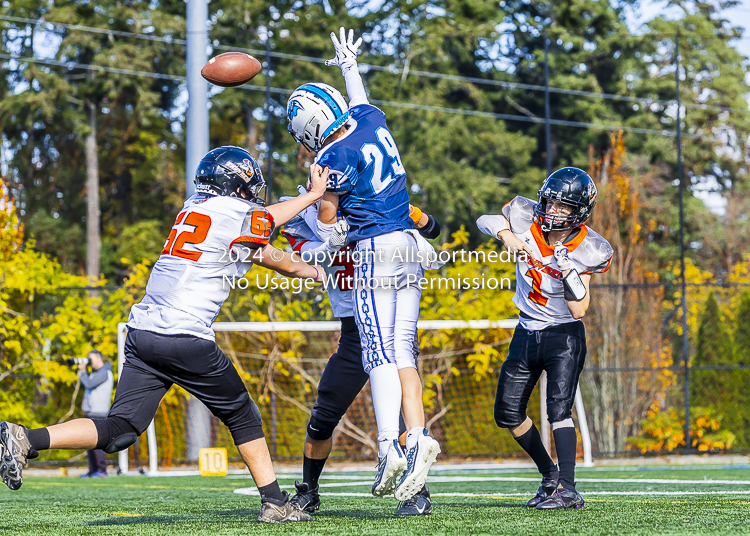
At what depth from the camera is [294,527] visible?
3553 millimetres

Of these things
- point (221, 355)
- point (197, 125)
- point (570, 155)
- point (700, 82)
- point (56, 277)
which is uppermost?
point (700, 82)

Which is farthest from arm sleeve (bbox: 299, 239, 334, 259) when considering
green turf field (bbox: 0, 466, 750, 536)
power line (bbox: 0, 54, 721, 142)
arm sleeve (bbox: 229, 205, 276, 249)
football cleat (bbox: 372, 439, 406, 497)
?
power line (bbox: 0, 54, 721, 142)

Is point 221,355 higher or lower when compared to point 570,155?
lower

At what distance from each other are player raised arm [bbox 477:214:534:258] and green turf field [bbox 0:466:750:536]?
129 centimetres

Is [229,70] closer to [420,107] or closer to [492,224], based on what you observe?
[492,224]

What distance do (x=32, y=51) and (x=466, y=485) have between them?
22159 mm

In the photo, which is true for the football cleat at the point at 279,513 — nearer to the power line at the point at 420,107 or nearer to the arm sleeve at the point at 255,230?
the arm sleeve at the point at 255,230

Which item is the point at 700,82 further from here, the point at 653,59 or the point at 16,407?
the point at 16,407

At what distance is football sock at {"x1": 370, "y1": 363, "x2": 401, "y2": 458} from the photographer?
12.7 ft

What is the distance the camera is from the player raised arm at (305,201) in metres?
3.93

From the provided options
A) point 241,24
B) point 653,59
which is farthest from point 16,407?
point 653,59

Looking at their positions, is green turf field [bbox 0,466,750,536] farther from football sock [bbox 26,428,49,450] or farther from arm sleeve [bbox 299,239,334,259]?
arm sleeve [bbox 299,239,334,259]

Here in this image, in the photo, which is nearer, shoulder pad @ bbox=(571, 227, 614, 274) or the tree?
shoulder pad @ bbox=(571, 227, 614, 274)

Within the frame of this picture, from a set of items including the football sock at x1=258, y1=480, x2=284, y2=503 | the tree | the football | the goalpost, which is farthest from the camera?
the tree
